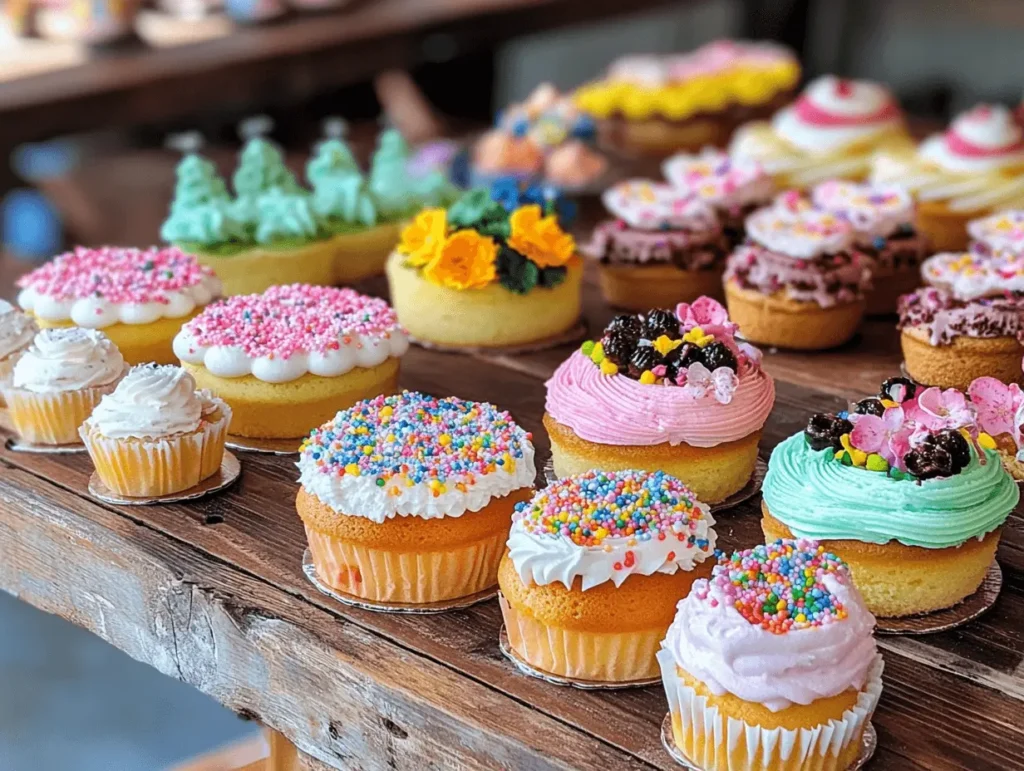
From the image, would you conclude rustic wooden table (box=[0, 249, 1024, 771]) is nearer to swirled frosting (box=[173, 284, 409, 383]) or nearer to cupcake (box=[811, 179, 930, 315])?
swirled frosting (box=[173, 284, 409, 383])

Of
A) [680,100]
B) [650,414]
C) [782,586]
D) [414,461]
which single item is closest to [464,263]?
[650,414]

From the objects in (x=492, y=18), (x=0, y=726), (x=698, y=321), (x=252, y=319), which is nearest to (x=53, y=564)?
(x=252, y=319)

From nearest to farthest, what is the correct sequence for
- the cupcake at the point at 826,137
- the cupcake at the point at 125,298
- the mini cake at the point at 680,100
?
the cupcake at the point at 125,298 → the cupcake at the point at 826,137 → the mini cake at the point at 680,100

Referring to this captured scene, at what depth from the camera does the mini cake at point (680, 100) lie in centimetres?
433

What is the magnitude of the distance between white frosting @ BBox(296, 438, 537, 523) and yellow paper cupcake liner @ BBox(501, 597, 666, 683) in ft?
0.61

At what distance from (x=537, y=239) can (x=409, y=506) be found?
3.43ft

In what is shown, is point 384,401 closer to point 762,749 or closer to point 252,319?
point 252,319

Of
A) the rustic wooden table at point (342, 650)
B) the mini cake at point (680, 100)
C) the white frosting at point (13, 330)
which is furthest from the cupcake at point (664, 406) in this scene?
the mini cake at point (680, 100)

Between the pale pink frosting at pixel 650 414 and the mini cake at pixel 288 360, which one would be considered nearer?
the pale pink frosting at pixel 650 414

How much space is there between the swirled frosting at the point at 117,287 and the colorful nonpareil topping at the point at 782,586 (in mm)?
1346

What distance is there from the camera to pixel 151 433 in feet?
7.13

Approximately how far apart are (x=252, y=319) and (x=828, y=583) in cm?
125

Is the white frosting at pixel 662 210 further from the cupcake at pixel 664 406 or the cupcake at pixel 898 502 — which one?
the cupcake at pixel 898 502

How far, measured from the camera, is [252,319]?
248 cm
